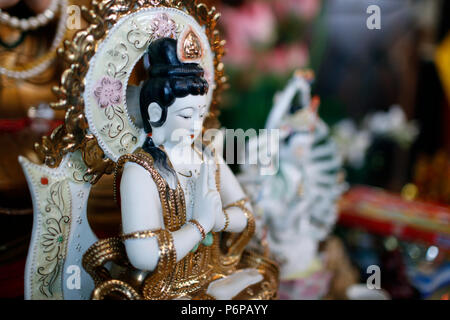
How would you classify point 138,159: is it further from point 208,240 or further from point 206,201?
point 208,240

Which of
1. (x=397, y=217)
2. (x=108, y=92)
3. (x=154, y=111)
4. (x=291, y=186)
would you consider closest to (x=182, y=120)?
(x=154, y=111)

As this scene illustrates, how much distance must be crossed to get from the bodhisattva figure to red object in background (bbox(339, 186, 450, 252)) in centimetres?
173

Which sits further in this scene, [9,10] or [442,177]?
[442,177]

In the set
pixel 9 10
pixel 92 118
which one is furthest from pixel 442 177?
pixel 9 10

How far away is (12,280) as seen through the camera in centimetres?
182

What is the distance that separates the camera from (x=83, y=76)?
1311mm

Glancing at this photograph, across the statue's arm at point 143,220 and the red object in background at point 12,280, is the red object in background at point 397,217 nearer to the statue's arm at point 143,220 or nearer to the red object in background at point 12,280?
the statue's arm at point 143,220

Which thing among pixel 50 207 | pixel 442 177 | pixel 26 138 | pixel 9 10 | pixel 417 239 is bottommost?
pixel 417 239

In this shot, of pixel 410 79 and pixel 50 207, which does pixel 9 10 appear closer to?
pixel 50 207

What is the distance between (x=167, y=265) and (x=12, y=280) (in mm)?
997

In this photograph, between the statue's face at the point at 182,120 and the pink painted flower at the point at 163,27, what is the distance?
0.26 m

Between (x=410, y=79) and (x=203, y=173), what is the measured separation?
427 centimetres

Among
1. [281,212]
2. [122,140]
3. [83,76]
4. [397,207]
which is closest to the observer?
[83,76]

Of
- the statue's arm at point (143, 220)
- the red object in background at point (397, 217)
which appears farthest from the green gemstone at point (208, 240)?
the red object in background at point (397, 217)
